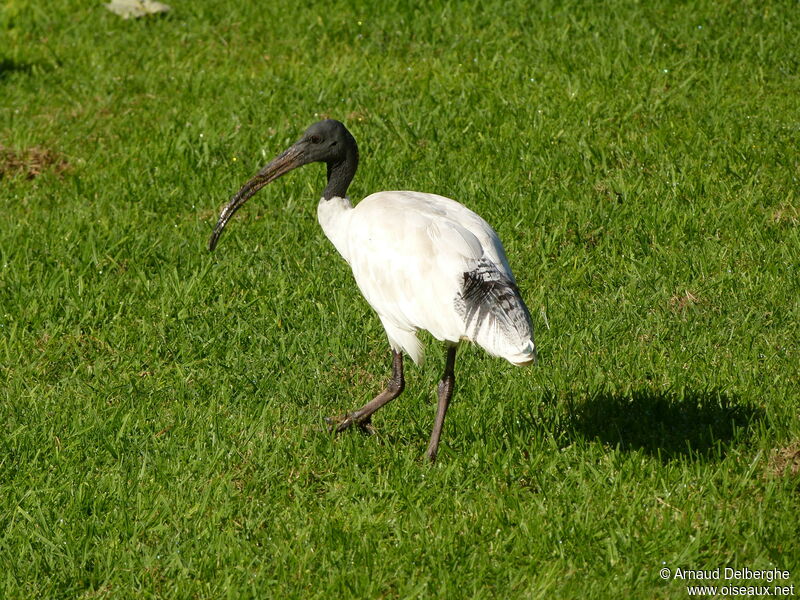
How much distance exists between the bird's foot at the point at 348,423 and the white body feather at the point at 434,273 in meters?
0.39

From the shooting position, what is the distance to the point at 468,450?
5.28 meters

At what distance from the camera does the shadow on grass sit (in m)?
5.13

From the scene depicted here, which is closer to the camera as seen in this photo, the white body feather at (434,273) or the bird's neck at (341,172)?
the white body feather at (434,273)

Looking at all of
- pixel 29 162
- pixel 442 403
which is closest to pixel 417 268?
pixel 442 403

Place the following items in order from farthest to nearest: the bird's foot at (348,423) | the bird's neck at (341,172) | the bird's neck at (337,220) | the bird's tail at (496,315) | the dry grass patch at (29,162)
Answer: the dry grass patch at (29,162) → the bird's neck at (341,172) → the bird's neck at (337,220) → the bird's foot at (348,423) → the bird's tail at (496,315)

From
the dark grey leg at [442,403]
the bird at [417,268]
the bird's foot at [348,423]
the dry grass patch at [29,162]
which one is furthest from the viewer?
the dry grass patch at [29,162]

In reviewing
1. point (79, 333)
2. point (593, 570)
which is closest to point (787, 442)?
point (593, 570)

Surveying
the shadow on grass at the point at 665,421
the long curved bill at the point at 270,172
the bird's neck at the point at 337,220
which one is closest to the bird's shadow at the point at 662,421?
the shadow on grass at the point at 665,421

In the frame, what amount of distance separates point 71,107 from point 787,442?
6.30 m

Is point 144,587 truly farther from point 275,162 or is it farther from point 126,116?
point 126,116

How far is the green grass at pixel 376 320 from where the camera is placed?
464 cm

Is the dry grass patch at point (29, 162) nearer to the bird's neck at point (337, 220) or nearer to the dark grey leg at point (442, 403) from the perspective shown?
the bird's neck at point (337, 220)

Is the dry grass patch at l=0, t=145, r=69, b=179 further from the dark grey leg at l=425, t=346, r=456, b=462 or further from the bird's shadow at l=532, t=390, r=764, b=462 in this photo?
the bird's shadow at l=532, t=390, r=764, b=462

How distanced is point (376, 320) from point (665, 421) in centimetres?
184
